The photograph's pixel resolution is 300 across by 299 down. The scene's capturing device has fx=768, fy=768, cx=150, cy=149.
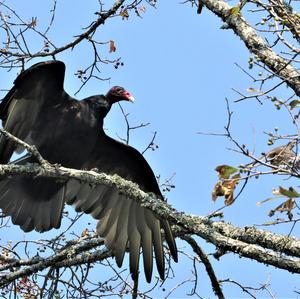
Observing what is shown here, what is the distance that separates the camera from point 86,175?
451cm

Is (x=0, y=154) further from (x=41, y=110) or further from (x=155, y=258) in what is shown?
(x=155, y=258)

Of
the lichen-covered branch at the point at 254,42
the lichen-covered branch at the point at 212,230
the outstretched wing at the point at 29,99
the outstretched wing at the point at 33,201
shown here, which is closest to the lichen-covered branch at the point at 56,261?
the lichen-covered branch at the point at 212,230

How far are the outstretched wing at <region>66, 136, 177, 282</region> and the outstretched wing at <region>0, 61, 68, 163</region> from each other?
24.2 inches

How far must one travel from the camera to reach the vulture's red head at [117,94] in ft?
20.7

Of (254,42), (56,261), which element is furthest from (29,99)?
(254,42)

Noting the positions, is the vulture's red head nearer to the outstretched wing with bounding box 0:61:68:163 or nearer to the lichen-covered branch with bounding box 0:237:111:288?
the outstretched wing with bounding box 0:61:68:163

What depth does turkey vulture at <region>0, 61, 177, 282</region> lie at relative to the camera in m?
5.48

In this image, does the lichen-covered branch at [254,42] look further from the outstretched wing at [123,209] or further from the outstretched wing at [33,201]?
the outstretched wing at [33,201]

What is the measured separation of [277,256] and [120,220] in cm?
210

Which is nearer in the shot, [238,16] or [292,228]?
[292,228]

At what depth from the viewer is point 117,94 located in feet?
20.7

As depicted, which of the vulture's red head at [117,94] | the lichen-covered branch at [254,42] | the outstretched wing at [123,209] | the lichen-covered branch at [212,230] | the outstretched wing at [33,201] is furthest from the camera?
the vulture's red head at [117,94]

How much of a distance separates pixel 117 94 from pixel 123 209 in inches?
38.3

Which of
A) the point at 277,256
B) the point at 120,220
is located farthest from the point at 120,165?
the point at 277,256
